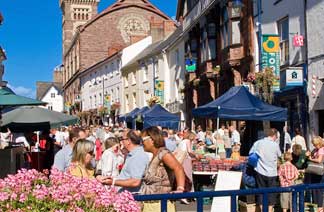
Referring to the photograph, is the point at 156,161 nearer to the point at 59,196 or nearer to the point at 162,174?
the point at 162,174

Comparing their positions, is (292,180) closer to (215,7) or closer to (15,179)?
(15,179)

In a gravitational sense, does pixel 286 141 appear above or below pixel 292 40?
below

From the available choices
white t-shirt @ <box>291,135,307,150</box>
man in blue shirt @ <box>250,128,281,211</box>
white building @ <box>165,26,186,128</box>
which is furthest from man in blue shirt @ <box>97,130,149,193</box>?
white building @ <box>165,26,186,128</box>

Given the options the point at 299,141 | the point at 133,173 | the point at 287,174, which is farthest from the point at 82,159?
the point at 299,141

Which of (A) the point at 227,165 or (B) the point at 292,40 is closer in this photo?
(A) the point at 227,165

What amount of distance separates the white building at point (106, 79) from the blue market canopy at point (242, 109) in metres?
38.6

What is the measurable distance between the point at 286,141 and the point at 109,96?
38434 millimetres

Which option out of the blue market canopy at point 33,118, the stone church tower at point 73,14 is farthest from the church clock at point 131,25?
the blue market canopy at point 33,118

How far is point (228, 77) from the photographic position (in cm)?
2556

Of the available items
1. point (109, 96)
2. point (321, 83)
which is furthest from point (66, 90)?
point (321, 83)

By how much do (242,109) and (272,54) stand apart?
6623mm

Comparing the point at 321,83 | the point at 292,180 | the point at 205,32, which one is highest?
the point at 205,32

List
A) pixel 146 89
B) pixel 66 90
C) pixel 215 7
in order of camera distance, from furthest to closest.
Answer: pixel 66 90
pixel 146 89
pixel 215 7

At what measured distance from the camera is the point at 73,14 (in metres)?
102
